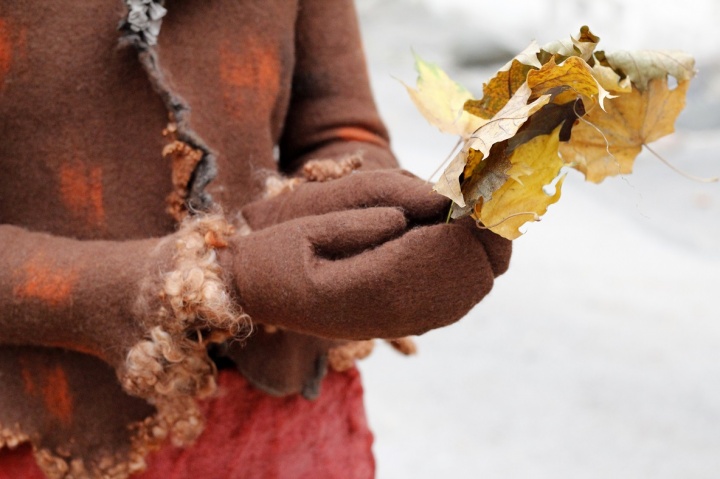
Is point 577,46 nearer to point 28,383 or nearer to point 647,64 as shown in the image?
point 647,64

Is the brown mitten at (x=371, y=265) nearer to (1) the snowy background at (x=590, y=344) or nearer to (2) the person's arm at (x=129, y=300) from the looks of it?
(2) the person's arm at (x=129, y=300)

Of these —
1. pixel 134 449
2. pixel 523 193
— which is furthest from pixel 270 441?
pixel 523 193

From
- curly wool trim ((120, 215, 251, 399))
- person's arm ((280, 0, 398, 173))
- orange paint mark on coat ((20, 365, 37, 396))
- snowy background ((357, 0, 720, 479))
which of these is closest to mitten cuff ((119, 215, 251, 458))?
curly wool trim ((120, 215, 251, 399))

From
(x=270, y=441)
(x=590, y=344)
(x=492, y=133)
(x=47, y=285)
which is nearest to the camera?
(x=492, y=133)

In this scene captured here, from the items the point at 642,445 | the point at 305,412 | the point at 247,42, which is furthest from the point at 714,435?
the point at 247,42

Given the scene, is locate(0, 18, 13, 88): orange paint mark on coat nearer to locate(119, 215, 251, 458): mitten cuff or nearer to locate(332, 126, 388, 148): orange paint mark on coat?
locate(119, 215, 251, 458): mitten cuff

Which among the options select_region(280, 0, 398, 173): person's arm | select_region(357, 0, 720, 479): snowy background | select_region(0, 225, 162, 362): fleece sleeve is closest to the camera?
select_region(0, 225, 162, 362): fleece sleeve
